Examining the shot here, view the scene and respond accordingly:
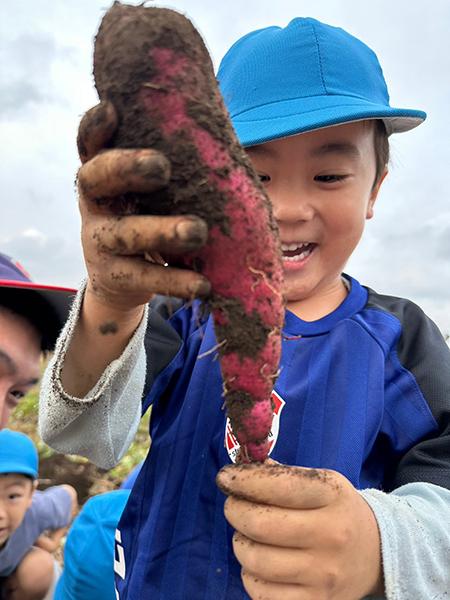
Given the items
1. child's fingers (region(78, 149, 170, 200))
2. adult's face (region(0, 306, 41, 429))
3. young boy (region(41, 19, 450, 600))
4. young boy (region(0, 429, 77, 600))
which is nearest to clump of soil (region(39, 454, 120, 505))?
young boy (region(0, 429, 77, 600))

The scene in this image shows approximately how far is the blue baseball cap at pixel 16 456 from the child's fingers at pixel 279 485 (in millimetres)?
2820

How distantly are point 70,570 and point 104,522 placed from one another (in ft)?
1.06

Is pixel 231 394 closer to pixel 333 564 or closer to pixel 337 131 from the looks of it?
pixel 333 564

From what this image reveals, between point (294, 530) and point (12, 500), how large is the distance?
121 inches

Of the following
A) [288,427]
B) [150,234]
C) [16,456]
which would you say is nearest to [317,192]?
[288,427]

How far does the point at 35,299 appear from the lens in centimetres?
218

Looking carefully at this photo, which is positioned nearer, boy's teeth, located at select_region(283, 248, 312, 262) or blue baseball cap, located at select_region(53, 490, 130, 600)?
boy's teeth, located at select_region(283, 248, 312, 262)

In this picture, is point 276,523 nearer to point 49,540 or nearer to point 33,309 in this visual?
point 33,309

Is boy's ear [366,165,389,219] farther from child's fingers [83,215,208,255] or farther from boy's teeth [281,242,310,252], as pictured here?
child's fingers [83,215,208,255]

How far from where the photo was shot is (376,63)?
2.11 metres

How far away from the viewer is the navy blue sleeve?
5.21ft

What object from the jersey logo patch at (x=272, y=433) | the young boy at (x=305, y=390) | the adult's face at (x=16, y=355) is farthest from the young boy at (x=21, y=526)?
the jersey logo patch at (x=272, y=433)

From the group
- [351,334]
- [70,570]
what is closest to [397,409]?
[351,334]

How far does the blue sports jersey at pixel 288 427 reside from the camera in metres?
1.70
